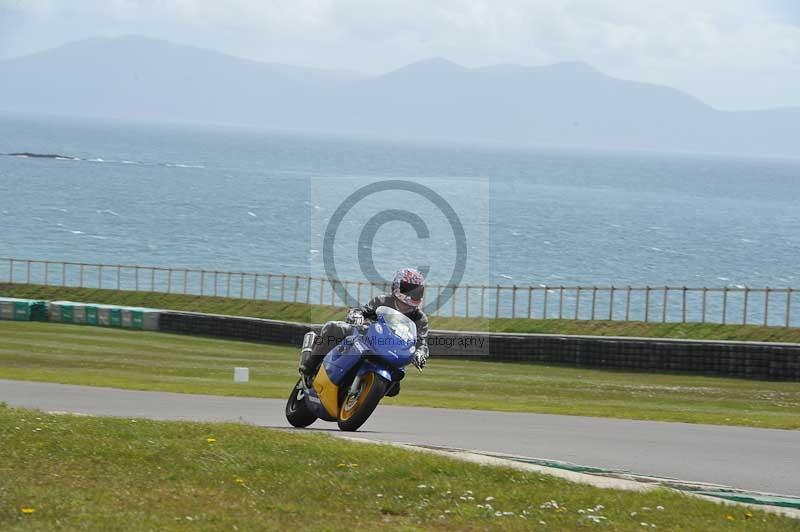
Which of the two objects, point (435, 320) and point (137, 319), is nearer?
point (435, 320)

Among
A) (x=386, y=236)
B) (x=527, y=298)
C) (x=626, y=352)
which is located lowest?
(x=527, y=298)

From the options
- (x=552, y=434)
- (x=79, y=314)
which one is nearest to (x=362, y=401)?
(x=552, y=434)

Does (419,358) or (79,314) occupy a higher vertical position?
(419,358)

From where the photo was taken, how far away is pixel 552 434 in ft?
53.0

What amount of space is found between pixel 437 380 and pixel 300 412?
1637 cm

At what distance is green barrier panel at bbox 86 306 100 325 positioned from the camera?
4744cm

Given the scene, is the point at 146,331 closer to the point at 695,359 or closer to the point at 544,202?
the point at 695,359

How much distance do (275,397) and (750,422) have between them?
9253 millimetres

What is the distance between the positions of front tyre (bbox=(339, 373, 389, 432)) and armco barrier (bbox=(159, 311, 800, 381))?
21.1 m

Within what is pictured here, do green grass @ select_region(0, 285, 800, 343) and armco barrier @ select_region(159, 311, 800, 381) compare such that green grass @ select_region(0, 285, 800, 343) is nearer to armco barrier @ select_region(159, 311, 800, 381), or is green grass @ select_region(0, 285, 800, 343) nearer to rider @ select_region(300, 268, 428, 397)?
armco barrier @ select_region(159, 311, 800, 381)

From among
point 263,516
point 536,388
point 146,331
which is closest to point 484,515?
point 263,516

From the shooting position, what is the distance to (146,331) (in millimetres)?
45688

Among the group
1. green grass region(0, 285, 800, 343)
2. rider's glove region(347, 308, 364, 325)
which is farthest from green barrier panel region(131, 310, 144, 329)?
rider's glove region(347, 308, 364, 325)

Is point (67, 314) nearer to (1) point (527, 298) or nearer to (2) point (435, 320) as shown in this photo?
(2) point (435, 320)
